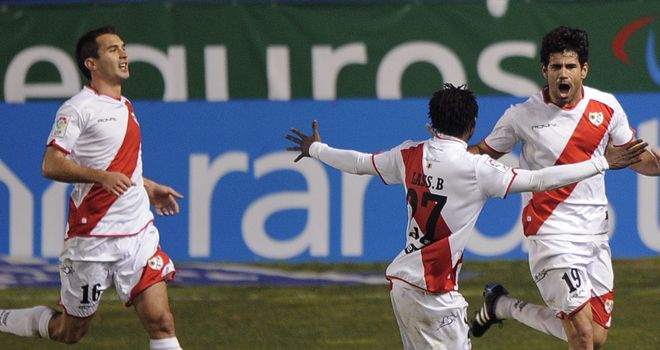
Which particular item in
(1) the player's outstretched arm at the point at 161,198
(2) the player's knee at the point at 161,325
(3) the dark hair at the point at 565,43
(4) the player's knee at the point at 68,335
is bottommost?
(4) the player's knee at the point at 68,335

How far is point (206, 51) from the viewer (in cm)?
1209

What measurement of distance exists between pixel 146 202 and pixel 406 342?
178 cm

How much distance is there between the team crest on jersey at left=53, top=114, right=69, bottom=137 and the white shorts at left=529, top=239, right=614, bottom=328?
2563 mm

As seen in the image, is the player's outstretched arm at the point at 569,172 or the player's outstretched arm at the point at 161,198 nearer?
the player's outstretched arm at the point at 569,172

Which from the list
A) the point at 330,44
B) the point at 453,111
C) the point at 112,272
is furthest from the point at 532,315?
the point at 330,44

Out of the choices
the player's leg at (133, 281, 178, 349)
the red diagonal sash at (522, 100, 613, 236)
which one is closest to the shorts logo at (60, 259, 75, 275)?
the player's leg at (133, 281, 178, 349)

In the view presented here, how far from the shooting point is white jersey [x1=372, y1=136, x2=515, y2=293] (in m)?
6.87

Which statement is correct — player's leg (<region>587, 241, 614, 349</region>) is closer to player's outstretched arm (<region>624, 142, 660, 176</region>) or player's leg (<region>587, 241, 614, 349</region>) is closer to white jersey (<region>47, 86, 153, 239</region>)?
player's outstretched arm (<region>624, 142, 660, 176</region>)

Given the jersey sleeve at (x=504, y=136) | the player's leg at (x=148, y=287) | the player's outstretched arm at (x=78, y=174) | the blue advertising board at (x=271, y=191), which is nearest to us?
the player's outstretched arm at (x=78, y=174)

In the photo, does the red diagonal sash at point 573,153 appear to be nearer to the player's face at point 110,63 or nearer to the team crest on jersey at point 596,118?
the team crest on jersey at point 596,118

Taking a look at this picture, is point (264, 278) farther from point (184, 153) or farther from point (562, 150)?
point (562, 150)

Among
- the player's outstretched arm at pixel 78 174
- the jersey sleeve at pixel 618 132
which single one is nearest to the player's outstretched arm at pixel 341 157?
the player's outstretched arm at pixel 78 174

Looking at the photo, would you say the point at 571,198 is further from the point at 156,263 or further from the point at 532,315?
the point at 156,263

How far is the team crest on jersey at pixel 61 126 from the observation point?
7637mm
